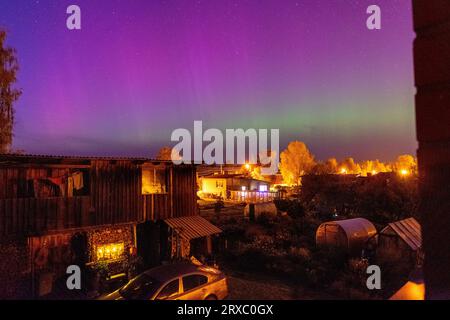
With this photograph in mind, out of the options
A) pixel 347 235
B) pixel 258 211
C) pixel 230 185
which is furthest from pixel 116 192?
pixel 230 185

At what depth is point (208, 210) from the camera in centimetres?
3647

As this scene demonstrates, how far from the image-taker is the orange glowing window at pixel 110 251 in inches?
669

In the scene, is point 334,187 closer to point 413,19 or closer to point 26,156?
point 26,156

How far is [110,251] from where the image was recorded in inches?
684

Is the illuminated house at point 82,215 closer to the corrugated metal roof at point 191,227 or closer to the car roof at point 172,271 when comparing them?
the corrugated metal roof at point 191,227

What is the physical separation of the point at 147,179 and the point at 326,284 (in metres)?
13.0

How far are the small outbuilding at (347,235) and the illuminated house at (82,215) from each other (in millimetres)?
7828

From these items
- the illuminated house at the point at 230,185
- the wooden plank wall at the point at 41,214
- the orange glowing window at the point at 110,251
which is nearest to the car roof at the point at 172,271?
the wooden plank wall at the point at 41,214

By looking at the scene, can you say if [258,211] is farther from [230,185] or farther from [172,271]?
[230,185]

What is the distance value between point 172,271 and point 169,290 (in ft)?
2.54

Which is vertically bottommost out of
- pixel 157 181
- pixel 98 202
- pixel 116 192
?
pixel 98 202

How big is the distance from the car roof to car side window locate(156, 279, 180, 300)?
0.21 metres
